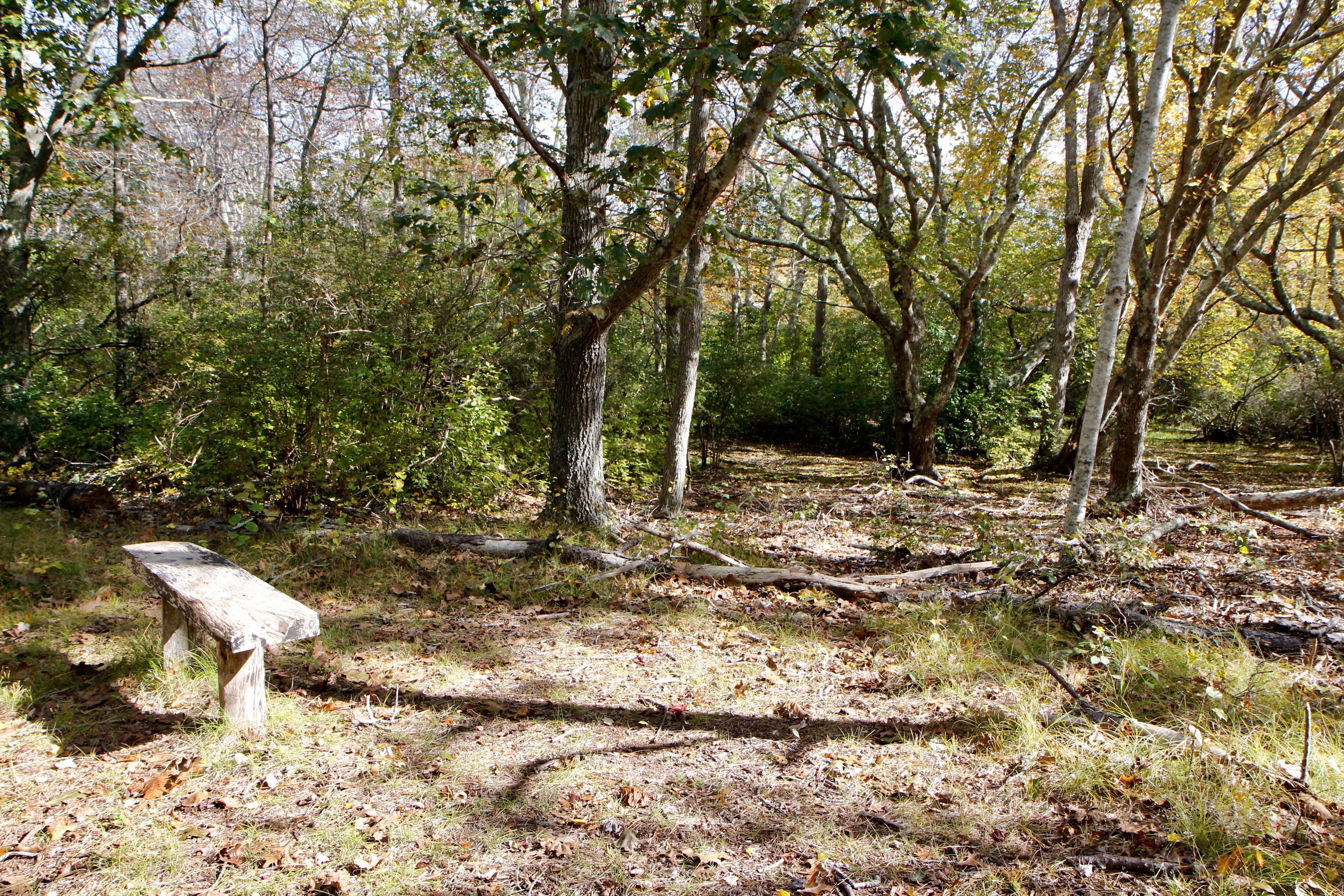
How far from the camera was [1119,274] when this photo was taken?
19.3 feet

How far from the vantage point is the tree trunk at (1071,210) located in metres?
10.1

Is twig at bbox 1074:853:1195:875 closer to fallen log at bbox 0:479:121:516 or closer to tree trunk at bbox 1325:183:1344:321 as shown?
fallen log at bbox 0:479:121:516

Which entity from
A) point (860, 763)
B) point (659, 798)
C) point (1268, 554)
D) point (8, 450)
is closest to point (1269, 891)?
point (860, 763)

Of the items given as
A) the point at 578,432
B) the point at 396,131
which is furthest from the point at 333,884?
the point at 396,131

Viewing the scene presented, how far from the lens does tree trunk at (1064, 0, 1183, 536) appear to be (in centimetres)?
576

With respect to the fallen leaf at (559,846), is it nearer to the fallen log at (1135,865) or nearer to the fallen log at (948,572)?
the fallen log at (1135,865)

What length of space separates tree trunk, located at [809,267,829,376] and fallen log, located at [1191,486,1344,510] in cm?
1246

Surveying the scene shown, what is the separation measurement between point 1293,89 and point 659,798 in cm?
1319

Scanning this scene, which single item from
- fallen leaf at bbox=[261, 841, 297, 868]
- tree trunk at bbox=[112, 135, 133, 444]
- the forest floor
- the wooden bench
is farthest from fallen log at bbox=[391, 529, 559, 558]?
tree trunk at bbox=[112, 135, 133, 444]

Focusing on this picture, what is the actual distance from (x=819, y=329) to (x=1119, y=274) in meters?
15.6

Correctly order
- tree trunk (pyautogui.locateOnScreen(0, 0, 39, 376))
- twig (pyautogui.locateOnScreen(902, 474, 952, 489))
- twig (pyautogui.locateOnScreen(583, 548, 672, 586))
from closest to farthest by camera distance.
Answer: twig (pyautogui.locateOnScreen(583, 548, 672, 586)) → tree trunk (pyautogui.locateOnScreen(0, 0, 39, 376)) → twig (pyautogui.locateOnScreen(902, 474, 952, 489))

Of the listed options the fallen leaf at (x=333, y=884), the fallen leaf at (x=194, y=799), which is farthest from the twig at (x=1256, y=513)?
the fallen leaf at (x=194, y=799)

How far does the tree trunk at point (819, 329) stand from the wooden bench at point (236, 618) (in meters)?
16.7

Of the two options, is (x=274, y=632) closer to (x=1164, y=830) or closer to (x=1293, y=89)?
(x=1164, y=830)
